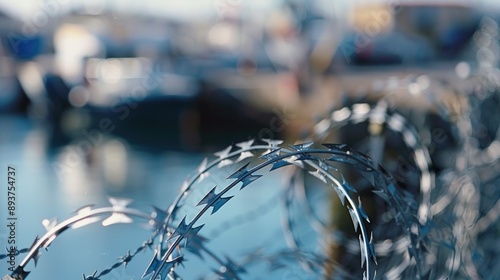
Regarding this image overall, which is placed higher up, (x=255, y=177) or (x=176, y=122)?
(x=176, y=122)

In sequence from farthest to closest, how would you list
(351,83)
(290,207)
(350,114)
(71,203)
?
(351,83) → (71,203) → (290,207) → (350,114)

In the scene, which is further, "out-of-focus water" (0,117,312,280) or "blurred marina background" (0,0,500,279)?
"blurred marina background" (0,0,500,279)

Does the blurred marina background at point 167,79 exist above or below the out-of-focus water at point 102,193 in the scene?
above

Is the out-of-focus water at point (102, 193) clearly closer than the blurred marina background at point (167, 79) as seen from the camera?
Yes

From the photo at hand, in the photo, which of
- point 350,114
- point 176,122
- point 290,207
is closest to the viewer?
point 350,114

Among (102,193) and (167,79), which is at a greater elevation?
(167,79)

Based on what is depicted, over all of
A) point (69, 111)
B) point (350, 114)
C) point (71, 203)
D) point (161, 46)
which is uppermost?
point (161, 46)

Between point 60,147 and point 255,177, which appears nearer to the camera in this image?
point 255,177

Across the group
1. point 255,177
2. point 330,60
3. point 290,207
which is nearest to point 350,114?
point 290,207

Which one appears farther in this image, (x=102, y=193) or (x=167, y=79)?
(x=167, y=79)

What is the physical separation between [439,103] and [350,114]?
1.77 ft

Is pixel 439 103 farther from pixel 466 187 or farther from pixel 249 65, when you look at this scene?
pixel 249 65

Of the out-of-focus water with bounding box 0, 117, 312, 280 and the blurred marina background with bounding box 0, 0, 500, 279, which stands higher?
the blurred marina background with bounding box 0, 0, 500, 279

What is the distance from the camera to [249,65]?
1644 centimetres
